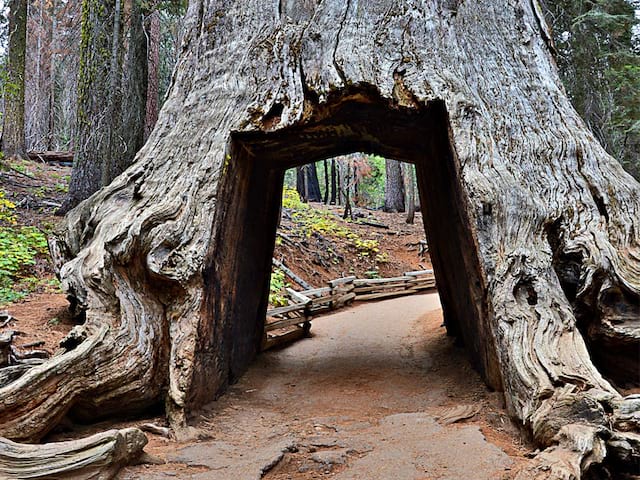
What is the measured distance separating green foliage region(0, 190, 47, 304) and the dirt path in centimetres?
385

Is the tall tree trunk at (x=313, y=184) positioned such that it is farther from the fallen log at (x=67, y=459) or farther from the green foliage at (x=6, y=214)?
the fallen log at (x=67, y=459)

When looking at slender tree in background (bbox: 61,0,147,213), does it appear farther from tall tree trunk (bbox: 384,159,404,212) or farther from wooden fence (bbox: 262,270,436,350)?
tall tree trunk (bbox: 384,159,404,212)

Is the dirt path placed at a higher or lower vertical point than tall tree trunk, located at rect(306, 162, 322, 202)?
lower

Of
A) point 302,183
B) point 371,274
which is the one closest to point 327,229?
point 371,274

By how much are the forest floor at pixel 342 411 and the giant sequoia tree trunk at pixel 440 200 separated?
0.31 meters

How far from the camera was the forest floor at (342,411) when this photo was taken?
3234mm

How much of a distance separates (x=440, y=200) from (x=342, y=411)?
10.2 feet

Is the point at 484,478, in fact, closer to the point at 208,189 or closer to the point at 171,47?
the point at 208,189

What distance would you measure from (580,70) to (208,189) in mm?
9673

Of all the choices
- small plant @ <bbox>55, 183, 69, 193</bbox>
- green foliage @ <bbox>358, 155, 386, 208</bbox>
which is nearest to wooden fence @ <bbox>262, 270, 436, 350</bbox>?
small plant @ <bbox>55, 183, 69, 193</bbox>

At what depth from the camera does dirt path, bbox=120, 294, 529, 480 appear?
10.4 ft

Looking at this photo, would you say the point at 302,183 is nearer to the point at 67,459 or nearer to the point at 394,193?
the point at 394,193

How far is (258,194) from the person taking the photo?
652 centimetres

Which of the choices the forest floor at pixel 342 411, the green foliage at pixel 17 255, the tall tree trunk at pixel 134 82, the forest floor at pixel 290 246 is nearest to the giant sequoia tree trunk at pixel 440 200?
the forest floor at pixel 342 411
